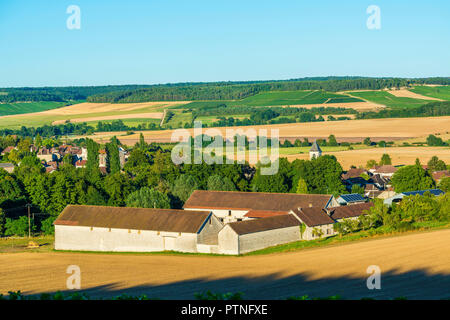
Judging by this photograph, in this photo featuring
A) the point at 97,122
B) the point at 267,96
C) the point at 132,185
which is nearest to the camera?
the point at 132,185

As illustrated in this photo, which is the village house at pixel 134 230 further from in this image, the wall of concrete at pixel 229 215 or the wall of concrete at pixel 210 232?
the wall of concrete at pixel 229 215

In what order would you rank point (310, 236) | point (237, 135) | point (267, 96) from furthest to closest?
point (267, 96) < point (237, 135) < point (310, 236)

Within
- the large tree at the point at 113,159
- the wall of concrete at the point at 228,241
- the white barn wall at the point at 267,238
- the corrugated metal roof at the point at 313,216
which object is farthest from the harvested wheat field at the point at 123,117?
the wall of concrete at the point at 228,241

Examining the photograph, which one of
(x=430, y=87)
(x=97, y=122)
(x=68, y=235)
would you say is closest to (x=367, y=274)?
(x=68, y=235)

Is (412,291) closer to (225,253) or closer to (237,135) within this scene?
(225,253)

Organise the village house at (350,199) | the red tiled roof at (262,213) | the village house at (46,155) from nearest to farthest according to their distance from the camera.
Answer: the red tiled roof at (262,213), the village house at (350,199), the village house at (46,155)

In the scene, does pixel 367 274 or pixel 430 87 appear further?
pixel 430 87

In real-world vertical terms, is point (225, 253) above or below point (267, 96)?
below

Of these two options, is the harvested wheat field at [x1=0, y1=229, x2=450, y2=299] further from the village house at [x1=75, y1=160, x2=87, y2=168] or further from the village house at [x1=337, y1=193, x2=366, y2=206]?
the village house at [x1=75, y1=160, x2=87, y2=168]
